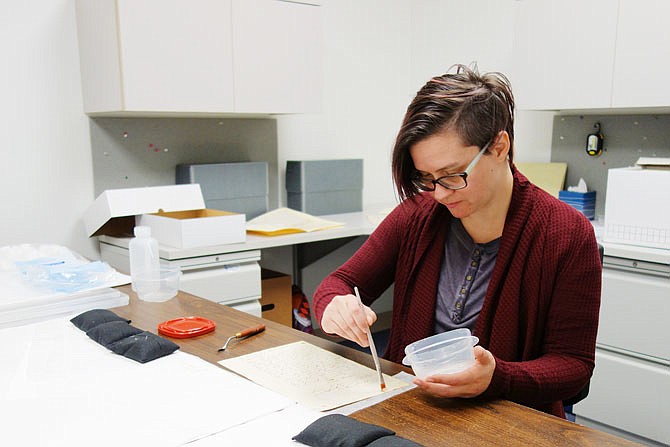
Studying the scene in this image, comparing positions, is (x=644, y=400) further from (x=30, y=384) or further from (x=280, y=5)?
(x=280, y=5)

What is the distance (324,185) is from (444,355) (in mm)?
2209

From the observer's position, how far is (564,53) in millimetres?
2516

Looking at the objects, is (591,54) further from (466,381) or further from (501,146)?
(466,381)

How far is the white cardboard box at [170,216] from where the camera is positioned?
220 cm

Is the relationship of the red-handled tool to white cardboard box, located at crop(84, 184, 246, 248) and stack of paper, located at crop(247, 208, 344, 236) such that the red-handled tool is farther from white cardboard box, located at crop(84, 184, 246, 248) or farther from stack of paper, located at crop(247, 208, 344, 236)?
stack of paper, located at crop(247, 208, 344, 236)

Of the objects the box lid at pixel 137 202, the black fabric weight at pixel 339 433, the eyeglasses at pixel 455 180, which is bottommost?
the black fabric weight at pixel 339 433

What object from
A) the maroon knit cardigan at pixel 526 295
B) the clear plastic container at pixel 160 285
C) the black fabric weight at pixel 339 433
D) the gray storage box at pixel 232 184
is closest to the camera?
the black fabric weight at pixel 339 433

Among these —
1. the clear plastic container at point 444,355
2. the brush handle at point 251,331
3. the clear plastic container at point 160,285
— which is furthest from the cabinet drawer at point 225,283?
the clear plastic container at point 444,355

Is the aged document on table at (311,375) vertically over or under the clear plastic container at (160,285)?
under

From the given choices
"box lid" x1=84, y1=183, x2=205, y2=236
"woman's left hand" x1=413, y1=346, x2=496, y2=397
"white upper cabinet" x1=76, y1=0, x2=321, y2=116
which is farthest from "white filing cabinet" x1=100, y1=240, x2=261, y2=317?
"woman's left hand" x1=413, y1=346, x2=496, y2=397

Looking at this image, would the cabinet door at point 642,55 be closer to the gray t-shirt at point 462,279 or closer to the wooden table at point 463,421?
the gray t-shirt at point 462,279

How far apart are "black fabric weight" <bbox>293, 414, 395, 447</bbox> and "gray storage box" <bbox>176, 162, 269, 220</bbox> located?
2.00 meters

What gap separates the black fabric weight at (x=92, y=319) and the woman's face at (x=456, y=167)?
0.73 m

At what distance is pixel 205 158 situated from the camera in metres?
2.90
